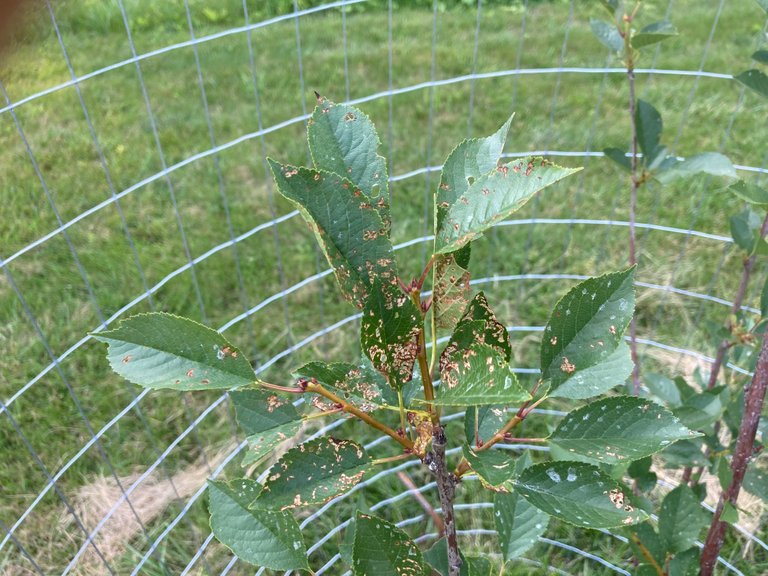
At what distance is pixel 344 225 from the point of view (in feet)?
1.64

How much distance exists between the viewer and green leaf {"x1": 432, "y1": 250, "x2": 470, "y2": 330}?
52 centimetres

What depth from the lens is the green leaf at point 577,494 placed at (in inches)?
21.4

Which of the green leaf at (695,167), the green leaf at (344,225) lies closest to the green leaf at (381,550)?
the green leaf at (344,225)

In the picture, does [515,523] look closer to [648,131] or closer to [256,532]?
[256,532]

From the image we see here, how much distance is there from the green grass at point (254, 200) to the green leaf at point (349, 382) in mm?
925

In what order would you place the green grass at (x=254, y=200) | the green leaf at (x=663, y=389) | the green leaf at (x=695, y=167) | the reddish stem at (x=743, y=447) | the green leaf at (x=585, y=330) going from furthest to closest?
the green grass at (x=254, y=200) < the green leaf at (x=663, y=389) < the green leaf at (x=695, y=167) < the reddish stem at (x=743, y=447) < the green leaf at (x=585, y=330)

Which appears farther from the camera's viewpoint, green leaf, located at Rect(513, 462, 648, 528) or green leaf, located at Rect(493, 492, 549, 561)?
green leaf, located at Rect(493, 492, 549, 561)

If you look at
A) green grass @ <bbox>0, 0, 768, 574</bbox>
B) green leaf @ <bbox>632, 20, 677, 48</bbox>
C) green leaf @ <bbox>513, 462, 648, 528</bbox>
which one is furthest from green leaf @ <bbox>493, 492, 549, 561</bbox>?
green grass @ <bbox>0, 0, 768, 574</bbox>

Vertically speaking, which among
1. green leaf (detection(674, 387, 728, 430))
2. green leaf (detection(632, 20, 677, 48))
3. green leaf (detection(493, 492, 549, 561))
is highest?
green leaf (detection(632, 20, 677, 48))

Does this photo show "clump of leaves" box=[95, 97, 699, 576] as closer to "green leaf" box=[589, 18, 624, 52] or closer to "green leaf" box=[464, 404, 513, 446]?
"green leaf" box=[464, 404, 513, 446]

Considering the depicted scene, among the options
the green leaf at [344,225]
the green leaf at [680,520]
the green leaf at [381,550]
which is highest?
the green leaf at [344,225]

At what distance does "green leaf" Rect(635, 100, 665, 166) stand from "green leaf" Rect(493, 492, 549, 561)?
58cm

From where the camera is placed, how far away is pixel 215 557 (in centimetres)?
155

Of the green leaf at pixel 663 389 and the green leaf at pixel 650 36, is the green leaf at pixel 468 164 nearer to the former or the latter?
Result: the green leaf at pixel 650 36
